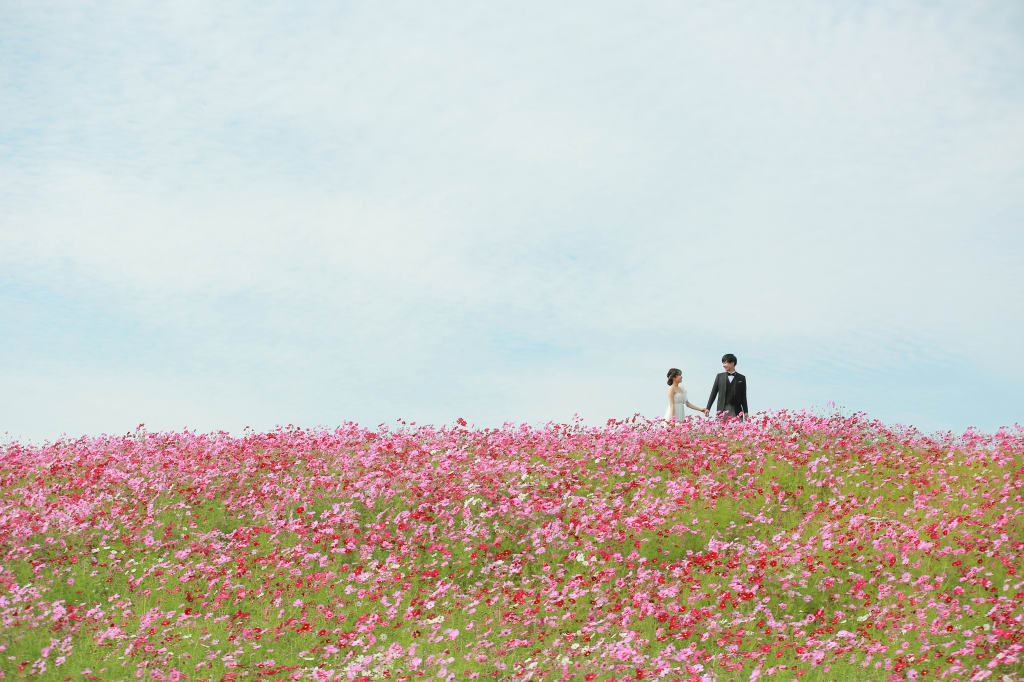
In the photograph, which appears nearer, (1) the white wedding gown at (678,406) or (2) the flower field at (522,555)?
(2) the flower field at (522,555)

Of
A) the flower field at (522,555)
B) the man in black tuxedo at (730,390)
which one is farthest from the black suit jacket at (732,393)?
the flower field at (522,555)

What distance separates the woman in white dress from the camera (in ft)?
61.4

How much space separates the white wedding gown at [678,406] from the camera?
18.7 m

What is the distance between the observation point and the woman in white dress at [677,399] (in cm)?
1870

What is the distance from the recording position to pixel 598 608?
11.1 metres

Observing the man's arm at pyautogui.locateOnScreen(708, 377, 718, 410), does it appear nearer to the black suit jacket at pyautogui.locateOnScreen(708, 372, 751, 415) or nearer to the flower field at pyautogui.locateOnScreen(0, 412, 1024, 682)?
the black suit jacket at pyautogui.locateOnScreen(708, 372, 751, 415)

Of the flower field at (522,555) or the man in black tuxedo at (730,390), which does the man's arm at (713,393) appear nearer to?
the man in black tuxedo at (730,390)

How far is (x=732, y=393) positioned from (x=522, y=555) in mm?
7969

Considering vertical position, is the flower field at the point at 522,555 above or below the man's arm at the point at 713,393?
below

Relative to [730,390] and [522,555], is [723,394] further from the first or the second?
[522,555]

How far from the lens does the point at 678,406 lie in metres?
18.8

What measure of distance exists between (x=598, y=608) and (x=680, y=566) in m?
1.62

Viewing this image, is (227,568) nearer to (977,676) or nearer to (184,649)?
(184,649)

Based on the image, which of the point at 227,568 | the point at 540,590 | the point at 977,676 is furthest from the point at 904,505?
the point at 227,568
